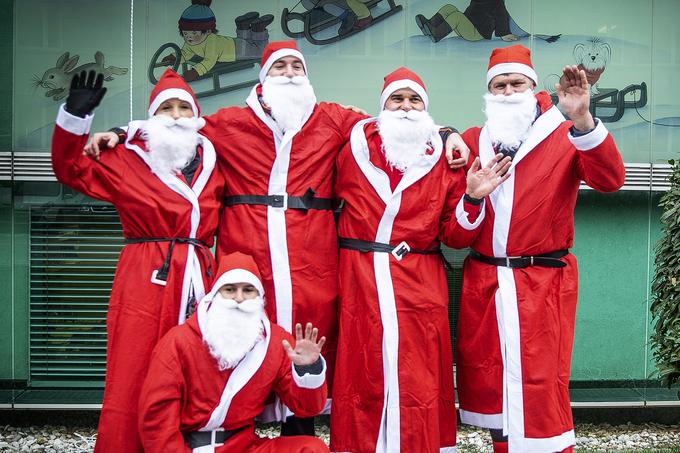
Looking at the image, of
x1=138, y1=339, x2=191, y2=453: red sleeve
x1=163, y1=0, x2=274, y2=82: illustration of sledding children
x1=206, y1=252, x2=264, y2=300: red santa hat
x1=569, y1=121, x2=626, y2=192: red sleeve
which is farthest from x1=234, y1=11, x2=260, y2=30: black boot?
x1=138, y1=339, x2=191, y2=453: red sleeve

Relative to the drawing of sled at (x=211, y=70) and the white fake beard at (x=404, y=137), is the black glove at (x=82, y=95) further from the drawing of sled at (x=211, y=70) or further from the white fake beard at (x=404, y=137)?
the drawing of sled at (x=211, y=70)

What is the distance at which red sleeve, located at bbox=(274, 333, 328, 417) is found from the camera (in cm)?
420

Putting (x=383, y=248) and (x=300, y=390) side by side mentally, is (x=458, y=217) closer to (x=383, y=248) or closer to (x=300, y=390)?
(x=383, y=248)

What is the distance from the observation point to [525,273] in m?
4.43

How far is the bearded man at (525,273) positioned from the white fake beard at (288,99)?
94 cm

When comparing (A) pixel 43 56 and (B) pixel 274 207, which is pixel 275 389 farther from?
(A) pixel 43 56

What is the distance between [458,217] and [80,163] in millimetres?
1866

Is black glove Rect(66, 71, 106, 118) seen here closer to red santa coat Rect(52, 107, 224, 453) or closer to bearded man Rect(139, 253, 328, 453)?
red santa coat Rect(52, 107, 224, 453)

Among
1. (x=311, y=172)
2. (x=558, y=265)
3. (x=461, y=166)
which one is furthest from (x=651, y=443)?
(x=311, y=172)

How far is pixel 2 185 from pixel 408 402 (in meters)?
3.68

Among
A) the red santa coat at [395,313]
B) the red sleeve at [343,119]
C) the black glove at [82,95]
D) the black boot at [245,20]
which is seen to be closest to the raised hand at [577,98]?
the red santa coat at [395,313]

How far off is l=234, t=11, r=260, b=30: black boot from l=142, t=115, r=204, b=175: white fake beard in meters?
2.38

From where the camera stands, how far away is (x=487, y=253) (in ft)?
14.8

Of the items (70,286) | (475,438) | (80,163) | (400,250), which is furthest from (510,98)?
(70,286)
